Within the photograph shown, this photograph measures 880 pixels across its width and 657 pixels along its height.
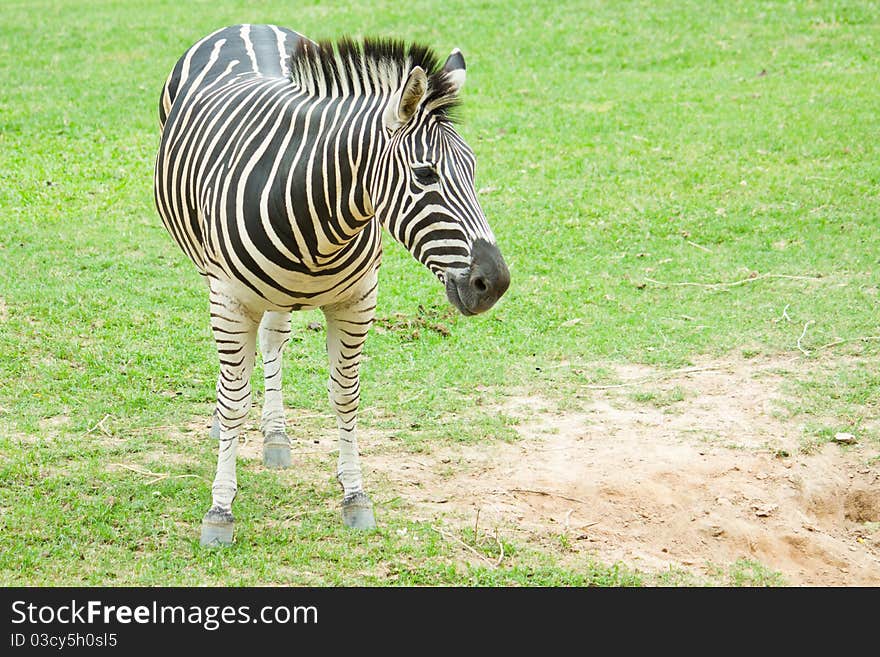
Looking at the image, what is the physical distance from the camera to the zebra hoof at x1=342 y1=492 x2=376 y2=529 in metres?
5.79

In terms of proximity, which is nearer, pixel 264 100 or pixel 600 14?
pixel 264 100

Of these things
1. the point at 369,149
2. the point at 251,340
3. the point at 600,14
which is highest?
the point at 600,14

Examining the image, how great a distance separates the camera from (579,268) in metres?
9.95

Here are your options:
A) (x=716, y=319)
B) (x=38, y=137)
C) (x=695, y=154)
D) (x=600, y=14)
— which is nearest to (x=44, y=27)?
(x=38, y=137)

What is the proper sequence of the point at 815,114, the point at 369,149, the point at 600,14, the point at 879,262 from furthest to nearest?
the point at 600,14
the point at 815,114
the point at 879,262
the point at 369,149

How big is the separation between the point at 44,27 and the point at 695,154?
11.4 metres

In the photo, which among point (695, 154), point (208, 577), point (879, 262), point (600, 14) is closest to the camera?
point (208, 577)

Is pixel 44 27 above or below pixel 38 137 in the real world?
above

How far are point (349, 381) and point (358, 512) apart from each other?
729mm

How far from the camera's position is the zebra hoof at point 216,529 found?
5.55 m

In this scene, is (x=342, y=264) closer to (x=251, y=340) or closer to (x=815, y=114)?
(x=251, y=340)

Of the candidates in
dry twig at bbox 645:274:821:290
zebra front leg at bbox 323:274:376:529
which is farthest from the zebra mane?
dry twig at bbox 645:274:821:290

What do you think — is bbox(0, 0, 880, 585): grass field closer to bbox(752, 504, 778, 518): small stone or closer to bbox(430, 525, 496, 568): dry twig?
bbox(430, 525, 496, 568): dry twig

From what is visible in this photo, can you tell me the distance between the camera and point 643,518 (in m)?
6.04
